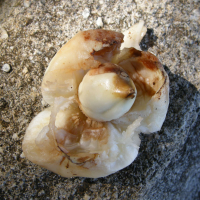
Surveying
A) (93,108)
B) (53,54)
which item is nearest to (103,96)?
(93,108)

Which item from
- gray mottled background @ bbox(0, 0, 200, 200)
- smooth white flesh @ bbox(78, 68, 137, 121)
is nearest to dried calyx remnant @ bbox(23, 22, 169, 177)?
smooth white flesh @ bbox(78, 68, 137, 121)

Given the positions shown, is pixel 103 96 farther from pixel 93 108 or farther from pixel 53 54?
pixel 53 54

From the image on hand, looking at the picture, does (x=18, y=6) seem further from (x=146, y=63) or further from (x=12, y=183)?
(x=12, y=183)

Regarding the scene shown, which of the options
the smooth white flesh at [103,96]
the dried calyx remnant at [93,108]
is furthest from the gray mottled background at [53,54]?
the smooth white flesh at [103,96]

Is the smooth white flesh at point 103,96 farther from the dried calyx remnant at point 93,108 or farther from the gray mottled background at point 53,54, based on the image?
the gray mottled background at point 53,54

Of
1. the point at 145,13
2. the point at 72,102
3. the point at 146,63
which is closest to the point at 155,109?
the point at 146,63

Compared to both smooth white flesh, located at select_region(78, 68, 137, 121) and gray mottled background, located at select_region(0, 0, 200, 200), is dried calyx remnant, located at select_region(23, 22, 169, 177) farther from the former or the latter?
gray mottled background, located at select_region(0, 0, 200, 200)
